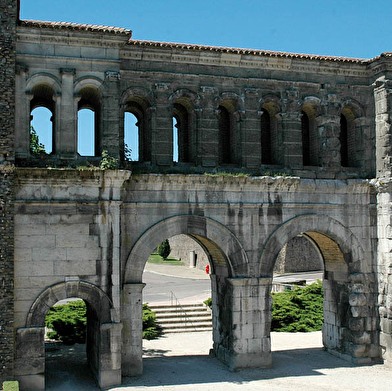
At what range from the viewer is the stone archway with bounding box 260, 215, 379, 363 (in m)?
18.1

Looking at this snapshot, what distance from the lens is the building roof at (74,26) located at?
16156 mm

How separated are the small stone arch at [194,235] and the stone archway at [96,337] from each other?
3.91ft

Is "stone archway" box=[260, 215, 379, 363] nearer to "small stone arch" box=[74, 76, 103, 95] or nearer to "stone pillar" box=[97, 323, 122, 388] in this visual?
"stone pillar" box=[97, 323, 122, 388]

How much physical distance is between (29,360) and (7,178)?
15.9ft

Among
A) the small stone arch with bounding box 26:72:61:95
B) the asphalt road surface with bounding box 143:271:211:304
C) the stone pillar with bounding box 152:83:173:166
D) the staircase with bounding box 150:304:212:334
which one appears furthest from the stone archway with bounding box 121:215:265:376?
the asphalt road surface with bounding box 143:271:211:304

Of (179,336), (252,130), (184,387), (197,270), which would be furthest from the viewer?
(197,270)

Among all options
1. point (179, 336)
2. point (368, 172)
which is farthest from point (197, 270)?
point (368, 172)

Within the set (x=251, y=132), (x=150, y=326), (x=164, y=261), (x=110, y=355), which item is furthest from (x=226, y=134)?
(x=164, y=261)

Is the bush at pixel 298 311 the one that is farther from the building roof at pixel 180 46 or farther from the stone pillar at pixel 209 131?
the building roof at pixel 180 46

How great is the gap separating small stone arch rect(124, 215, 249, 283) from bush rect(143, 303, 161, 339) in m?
6.41

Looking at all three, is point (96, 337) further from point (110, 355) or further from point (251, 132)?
point (251, 132)

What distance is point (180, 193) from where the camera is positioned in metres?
17.2

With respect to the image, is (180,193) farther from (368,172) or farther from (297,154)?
(368,172)

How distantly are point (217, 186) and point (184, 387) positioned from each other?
5954 millimetres
